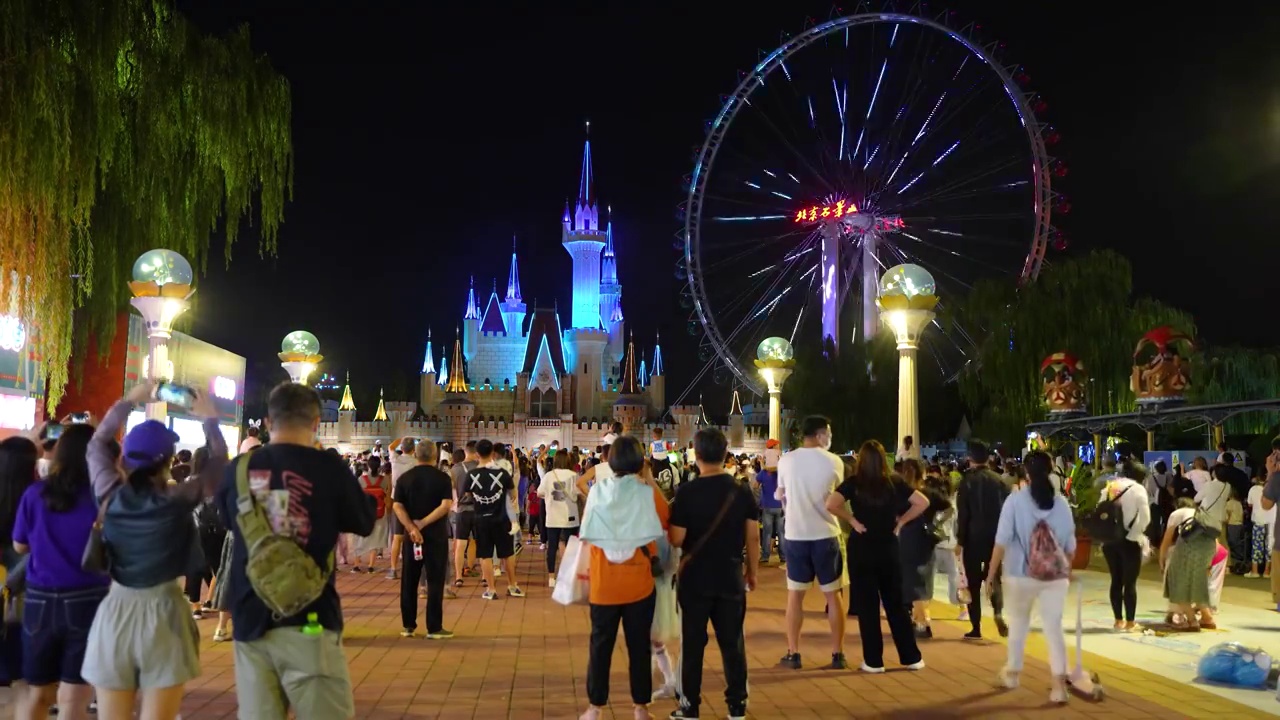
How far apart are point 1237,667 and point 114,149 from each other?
1145 cm

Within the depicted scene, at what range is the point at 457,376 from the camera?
8994 centimetres

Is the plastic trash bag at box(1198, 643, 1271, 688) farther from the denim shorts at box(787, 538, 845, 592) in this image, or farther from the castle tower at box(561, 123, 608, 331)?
the castle tower at box(561, 123, 608, 331)

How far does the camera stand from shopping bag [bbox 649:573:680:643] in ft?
19.5

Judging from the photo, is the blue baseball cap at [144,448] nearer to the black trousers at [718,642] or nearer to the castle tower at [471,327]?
the black trousers at [718,642]

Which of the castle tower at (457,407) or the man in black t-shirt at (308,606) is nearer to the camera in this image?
the man in black t-shirt at (308,606)

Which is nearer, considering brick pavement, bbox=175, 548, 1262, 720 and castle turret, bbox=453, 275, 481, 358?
brick pavement, bbox=175, 548, 1262, 720

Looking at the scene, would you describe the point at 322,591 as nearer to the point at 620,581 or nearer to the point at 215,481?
the point at 215,481

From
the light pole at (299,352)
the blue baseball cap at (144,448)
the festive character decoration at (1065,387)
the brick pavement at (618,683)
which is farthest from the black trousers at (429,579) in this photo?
the festive character decoration at (1065,387)

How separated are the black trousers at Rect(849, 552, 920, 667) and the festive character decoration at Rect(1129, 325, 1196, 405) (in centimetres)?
1484

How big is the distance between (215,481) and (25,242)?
308 inches

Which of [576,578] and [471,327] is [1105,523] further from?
[471,327]

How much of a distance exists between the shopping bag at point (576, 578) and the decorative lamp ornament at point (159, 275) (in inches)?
322

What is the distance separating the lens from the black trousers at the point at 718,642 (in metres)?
5.82

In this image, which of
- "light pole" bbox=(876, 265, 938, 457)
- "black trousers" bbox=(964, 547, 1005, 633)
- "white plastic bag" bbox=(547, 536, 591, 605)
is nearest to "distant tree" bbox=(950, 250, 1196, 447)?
"light pole" bbox=(876, 265, 938, 457)
